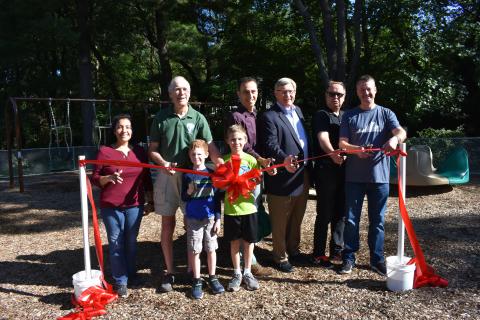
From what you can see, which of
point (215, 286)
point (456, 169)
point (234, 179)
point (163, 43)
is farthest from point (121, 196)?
point (163, 43)

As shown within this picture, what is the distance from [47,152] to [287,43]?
35.7 feet

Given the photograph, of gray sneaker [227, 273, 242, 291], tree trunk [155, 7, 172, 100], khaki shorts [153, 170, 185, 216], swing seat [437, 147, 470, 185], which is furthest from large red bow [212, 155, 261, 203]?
tree trunk [155, 7, 172, 100]

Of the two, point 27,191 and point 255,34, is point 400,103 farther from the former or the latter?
point 27,191

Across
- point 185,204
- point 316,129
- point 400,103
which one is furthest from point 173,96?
point 400,103

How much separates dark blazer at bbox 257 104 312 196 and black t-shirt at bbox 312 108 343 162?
23 cm

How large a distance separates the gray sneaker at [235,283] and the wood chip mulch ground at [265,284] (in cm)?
6

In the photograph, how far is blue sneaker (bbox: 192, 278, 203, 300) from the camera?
3645 millimetres

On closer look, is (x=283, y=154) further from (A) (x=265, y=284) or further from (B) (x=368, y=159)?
(A) (x=265, y=284)

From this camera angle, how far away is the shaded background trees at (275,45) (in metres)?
12.8

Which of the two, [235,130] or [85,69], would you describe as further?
[85,69]

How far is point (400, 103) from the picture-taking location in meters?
13.7

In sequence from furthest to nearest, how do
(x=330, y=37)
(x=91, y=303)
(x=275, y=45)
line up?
(x=275, y=45), (x=330, y=37), (x=91, y=303)

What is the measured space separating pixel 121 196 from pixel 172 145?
610 mm

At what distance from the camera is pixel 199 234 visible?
373cm
